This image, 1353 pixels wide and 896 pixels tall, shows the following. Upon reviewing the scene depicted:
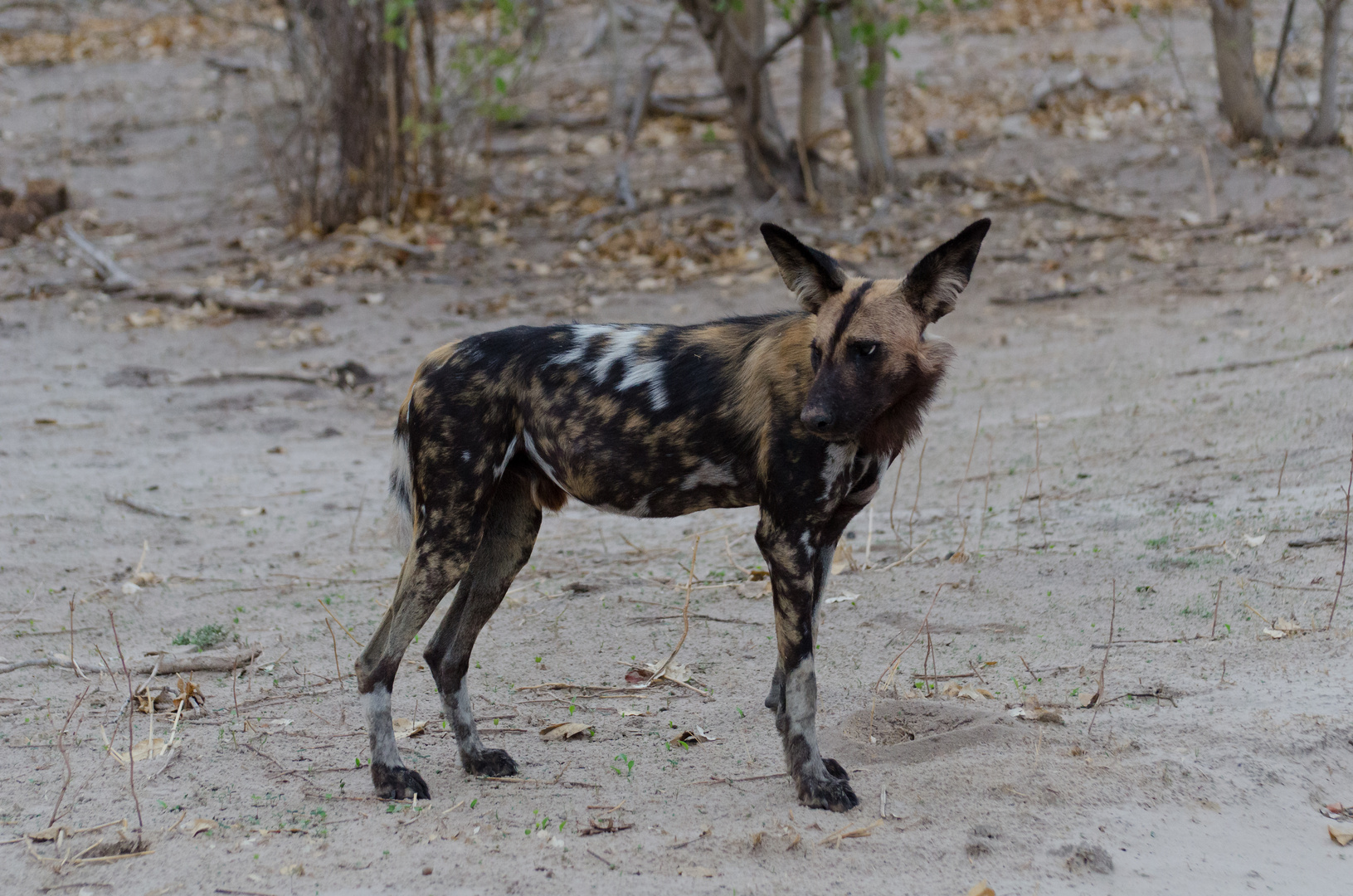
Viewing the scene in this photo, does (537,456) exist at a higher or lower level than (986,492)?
higher

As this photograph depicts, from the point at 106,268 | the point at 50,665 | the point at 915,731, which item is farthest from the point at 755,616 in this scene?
the point at 106,268

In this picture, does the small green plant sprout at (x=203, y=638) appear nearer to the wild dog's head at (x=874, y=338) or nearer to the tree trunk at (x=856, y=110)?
the wild dog's head at (x=874, y=338)

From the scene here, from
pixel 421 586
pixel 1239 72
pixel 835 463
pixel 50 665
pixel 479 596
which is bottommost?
pixel 50 665

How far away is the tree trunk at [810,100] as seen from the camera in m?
10.4

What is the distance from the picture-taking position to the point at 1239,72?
31.8 ft

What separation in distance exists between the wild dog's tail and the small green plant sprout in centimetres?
107

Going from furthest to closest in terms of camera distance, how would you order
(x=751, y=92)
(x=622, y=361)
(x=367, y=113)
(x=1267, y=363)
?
(x=367, y=113) → (x=751, y=92) → (x=1267, y=363) → (x=622, y=361)

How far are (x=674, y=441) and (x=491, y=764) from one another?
108cm

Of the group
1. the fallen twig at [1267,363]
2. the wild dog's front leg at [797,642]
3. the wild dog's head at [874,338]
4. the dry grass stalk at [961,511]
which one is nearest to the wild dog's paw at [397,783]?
the wild dog's front leg at [797,642]

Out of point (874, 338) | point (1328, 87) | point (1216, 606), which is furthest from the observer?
point (1328, 87)

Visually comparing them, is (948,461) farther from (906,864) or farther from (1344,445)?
(906,864)

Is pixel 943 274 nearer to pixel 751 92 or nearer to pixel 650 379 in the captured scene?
pixel 650 379

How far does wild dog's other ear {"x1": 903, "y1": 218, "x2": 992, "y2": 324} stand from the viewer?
9.58 ft

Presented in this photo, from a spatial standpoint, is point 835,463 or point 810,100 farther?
point 810,100
